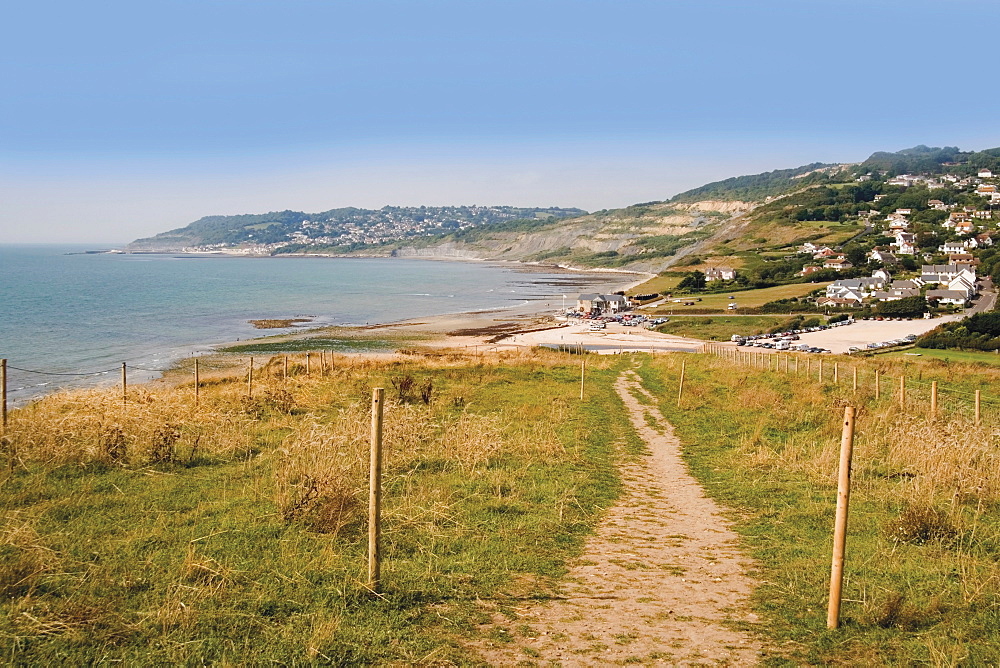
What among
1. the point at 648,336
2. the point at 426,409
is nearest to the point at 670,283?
the point at 648,336

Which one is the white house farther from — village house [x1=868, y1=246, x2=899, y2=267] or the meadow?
the meadow

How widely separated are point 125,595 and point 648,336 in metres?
68.1

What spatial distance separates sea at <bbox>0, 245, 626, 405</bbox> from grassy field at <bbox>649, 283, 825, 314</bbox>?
1657 cm

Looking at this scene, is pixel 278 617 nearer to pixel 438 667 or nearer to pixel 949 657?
pixel 438 667

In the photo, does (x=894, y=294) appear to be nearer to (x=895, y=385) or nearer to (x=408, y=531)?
(x=895, y=385)

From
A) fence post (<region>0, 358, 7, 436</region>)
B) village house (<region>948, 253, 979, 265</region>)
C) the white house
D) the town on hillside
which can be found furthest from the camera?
village house (<region>948, 253, 979, 265</region>)

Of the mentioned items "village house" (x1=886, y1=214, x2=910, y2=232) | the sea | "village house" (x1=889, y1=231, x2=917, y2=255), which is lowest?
the sea

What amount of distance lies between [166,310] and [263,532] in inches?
3260

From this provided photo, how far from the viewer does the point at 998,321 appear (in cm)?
5944

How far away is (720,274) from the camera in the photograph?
12519cm

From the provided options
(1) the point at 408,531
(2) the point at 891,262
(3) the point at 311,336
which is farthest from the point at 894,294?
(1) the point at 408,531

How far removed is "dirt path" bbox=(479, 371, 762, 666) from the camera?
16.9 ft

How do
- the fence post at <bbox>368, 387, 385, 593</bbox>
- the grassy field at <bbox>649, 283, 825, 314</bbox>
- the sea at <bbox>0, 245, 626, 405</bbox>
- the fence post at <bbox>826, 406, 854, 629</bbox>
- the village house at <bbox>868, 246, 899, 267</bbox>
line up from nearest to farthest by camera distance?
the fence post at <bbox>826, 406, 854, 629</bbox> < the fence post at <bbox>368, 387, 385, 593</bbox> < the sea at <bbox>0, 245, 626, 405</bbox> < the grassy field at <bbox>649, 283, 825, 314</bbox> < the village house at <bbox>868, 246, 899, 267</bbox>

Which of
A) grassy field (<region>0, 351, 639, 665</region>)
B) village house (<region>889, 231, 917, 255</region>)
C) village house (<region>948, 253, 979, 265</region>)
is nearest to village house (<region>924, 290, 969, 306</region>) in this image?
village house (<region>948, 253, 979, 265</region>)
